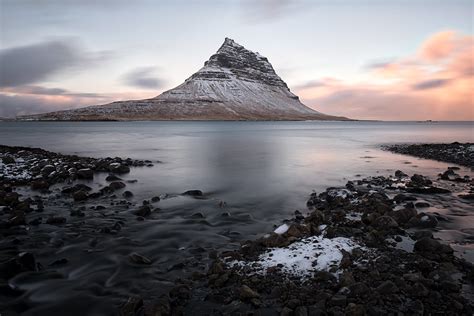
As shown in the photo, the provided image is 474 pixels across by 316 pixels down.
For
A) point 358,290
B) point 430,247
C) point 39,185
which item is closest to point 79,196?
point 39,185

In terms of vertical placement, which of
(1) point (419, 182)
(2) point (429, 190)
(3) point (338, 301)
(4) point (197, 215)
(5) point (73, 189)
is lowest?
(4) point (197, 215)

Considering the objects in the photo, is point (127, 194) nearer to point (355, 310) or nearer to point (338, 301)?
point (338, 301)

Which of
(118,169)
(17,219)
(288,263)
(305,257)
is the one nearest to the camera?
(288,263)

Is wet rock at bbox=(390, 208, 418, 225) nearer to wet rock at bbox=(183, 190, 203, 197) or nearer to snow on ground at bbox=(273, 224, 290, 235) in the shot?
snow on ground at bbox=(273, 224, 290, 235)

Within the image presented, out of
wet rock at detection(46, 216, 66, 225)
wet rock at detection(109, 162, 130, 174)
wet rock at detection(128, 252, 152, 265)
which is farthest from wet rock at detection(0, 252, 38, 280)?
wet rock at detection(109, 162, 130, 174)

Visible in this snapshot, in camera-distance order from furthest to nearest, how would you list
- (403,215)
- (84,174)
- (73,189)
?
(84,174)
(73,189)
(403,215)

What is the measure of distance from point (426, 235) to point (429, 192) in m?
8.67

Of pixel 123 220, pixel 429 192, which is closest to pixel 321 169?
pixel 429 192

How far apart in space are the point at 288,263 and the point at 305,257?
1.99 ft

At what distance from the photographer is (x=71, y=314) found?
750cm

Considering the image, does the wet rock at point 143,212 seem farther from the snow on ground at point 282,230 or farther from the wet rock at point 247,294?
the wet rock at point 247,294

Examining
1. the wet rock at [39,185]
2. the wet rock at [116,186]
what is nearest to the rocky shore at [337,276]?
the wet rock at [116,186]

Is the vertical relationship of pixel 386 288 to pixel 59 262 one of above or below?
above

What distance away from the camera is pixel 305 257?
937 cm
